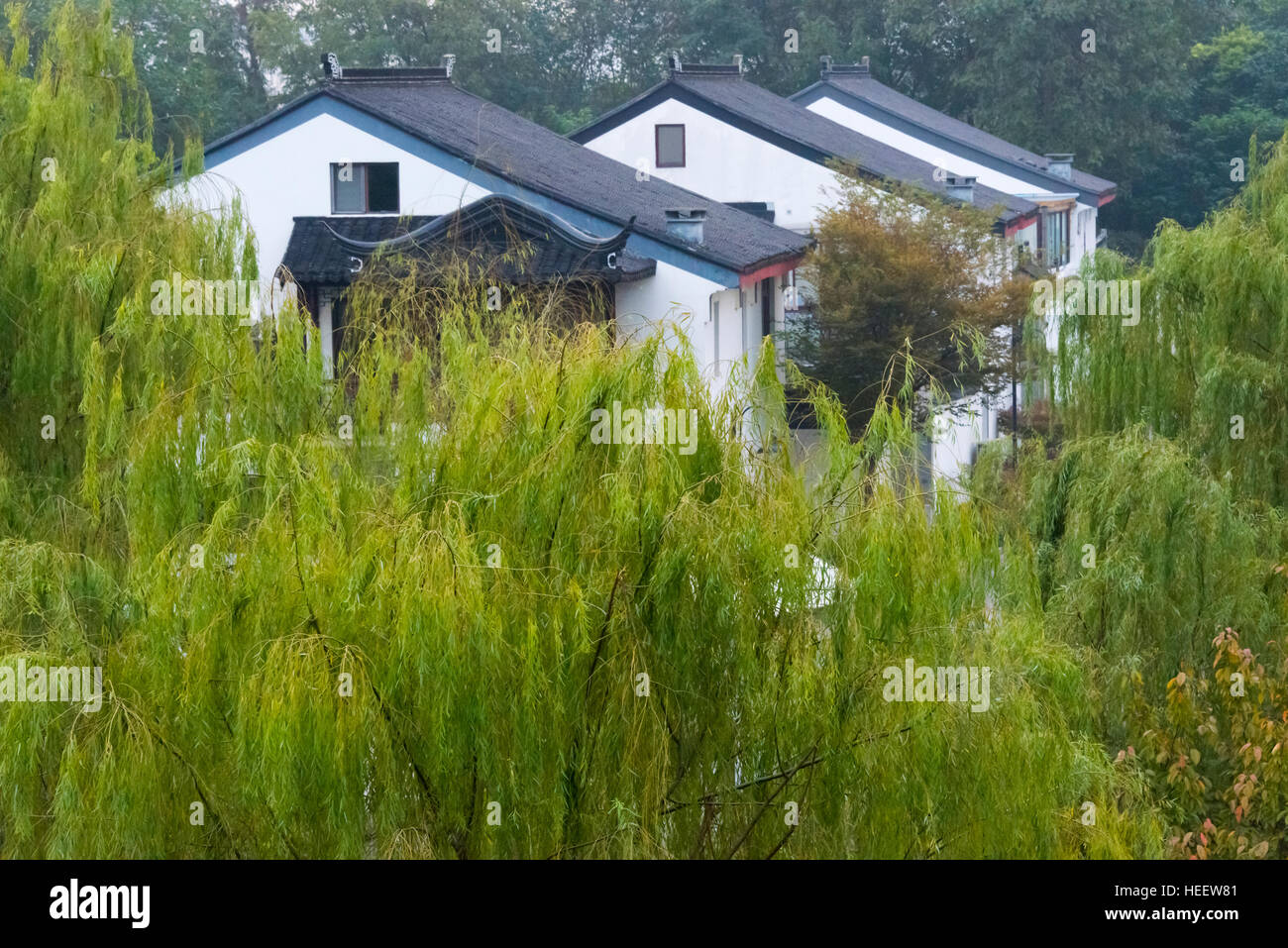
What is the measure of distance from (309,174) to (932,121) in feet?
82.8

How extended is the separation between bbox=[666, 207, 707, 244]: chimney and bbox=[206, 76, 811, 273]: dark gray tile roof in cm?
16

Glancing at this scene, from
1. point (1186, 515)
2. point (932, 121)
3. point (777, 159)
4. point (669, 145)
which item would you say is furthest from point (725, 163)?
point (1186, 515)

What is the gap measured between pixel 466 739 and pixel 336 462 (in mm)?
1737

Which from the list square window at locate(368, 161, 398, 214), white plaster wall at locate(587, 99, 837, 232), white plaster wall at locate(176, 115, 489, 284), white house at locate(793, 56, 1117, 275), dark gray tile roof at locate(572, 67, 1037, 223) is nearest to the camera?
white plaster wall at locate(176, 115, 489, 284)

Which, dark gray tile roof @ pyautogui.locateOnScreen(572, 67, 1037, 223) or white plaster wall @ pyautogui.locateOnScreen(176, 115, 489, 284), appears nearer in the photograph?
white plaster wall @ pyautogui.locateOnScreen(176, 115, 489, 284)

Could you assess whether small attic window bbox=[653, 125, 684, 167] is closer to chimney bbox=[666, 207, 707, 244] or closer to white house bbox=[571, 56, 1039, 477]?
white house bbox=[571, 56, 1039, 477]

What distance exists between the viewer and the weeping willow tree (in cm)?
1063

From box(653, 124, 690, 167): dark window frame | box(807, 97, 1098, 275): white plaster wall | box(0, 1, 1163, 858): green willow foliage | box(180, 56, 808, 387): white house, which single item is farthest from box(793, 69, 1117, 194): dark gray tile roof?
box(0, 1, 1163, 858): green willow foliage

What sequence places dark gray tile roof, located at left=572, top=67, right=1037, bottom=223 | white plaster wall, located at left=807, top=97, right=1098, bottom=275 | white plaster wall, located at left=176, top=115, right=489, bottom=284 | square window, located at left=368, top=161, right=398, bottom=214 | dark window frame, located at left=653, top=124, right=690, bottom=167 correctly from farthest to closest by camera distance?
white plaster wall, located at left=807, top=97, right=1098, bottom=275
dark window frame, located at left=653, top=124, right=690, bottom=167
dark gray tile roof, located at left=572, top=67, right=1037, bottom=223
square window, located at left=368, top=161, right=398, bottom=214
white plaster wall, located at left=176, top=115, right=489, bottom=284

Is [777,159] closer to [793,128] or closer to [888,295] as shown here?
[793,128]

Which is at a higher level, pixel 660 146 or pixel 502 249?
pixel 660 146

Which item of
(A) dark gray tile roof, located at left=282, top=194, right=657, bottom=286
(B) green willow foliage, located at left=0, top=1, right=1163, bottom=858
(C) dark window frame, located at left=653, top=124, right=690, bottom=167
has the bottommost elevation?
(B) green willow foliage, located at left=0, top=1, right=1163, bottom=858

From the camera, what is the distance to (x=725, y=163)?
29.2m

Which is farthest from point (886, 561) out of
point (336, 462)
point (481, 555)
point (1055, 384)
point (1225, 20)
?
point (1225, 20)
